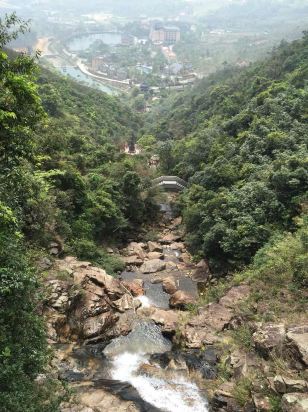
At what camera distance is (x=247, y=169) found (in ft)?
106

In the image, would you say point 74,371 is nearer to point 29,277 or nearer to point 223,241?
point 29,277

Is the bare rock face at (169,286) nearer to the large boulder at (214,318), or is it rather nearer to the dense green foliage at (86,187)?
the large boulder at (214,318)

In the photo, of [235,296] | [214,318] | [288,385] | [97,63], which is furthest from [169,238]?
[97,63]

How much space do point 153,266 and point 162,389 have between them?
40.2ft

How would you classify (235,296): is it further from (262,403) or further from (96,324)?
(262,403)

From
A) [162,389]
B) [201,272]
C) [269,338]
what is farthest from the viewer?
[201,272]

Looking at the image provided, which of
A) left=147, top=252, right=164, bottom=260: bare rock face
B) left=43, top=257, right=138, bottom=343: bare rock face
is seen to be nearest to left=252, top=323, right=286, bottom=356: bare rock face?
Result: left=43, top=257, right=138, bottom=343: bare rock face

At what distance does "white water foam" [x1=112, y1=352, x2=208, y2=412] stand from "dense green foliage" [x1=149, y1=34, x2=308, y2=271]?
992 cm

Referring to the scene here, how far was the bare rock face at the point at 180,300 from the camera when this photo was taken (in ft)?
77.4

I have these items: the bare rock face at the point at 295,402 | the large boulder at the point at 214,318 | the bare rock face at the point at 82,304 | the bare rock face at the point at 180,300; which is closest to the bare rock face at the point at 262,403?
the bare rock face at the point at 295,402

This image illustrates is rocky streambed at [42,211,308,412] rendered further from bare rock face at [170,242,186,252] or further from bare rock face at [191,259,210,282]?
bare rock face at [170,242,186,252]

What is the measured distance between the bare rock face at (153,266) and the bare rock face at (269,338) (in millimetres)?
11877

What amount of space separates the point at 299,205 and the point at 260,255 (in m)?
4.22

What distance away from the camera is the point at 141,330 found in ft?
67.6
